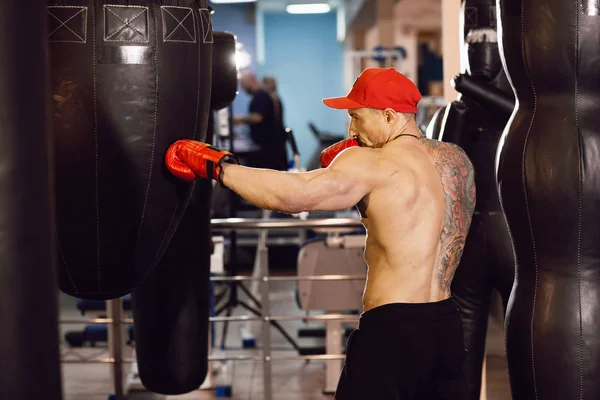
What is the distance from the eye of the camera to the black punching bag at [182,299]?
309cm

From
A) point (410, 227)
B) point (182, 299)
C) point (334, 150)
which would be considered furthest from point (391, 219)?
point (182, 299)

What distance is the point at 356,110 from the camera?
2336mm

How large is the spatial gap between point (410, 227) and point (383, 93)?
385 millimetres

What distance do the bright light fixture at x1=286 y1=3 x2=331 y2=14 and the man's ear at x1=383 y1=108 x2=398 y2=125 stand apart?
48.6 ft

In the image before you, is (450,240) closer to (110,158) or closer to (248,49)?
(110,158)

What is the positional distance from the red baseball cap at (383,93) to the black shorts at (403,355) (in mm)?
561

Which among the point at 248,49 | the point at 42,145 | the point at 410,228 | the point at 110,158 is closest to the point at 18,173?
the point at 42,145

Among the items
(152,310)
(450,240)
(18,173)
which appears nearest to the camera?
(18,173)

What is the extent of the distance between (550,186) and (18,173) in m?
1.50

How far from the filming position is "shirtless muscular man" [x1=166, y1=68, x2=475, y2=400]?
218 cm

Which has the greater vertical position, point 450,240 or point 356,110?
point 356,110

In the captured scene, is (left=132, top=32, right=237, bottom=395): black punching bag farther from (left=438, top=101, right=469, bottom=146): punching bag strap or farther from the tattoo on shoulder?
the tattoo on shoulder

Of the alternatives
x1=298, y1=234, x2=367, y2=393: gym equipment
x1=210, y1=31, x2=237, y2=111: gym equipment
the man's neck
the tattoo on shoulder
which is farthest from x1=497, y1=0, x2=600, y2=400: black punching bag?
x1=298, y1=234, x2=367, y2=393: gym equipment

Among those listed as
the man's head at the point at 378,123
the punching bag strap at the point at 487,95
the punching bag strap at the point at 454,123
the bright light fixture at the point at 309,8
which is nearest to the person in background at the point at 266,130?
Answer: the punching bag strap at the point at 454,123
